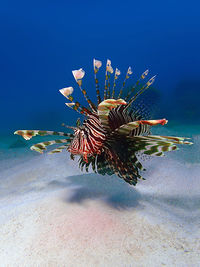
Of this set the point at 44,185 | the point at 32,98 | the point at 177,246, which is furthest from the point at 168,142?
the point at 32,98

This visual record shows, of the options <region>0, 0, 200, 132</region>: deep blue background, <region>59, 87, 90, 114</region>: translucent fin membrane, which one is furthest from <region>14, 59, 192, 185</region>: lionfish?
<region>0, 0, 200, 132</region>: deep blue background

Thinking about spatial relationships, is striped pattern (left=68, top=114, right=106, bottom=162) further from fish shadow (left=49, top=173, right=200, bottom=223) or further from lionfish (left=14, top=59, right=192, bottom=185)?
fish shadow (left=49, top=173, right=200, bottom=223)

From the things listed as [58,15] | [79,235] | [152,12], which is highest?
[58,15]

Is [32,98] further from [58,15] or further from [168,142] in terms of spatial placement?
[168,142]

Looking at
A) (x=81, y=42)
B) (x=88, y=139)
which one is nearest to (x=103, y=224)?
(x=88, y=139)

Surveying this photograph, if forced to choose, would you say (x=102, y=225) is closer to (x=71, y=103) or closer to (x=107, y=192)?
(x=107, y=192)

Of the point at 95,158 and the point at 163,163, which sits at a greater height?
the point at 95,158

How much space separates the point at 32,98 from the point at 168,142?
79355 mm

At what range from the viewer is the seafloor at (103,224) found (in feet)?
6.22

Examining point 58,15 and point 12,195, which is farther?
point 58,15

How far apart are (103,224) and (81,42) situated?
278 feet

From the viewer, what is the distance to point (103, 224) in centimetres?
231

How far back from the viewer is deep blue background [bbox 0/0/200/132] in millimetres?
64125

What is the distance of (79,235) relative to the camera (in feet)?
7.05
